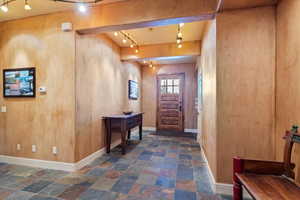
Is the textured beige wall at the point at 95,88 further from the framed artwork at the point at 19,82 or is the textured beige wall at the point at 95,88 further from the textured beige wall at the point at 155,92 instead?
the textured beige wall at the point at 155,92

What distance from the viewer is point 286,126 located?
1.65 metres

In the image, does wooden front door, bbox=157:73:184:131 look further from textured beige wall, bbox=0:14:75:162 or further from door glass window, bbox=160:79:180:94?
textured beige wall, bbox=0:14:75:162

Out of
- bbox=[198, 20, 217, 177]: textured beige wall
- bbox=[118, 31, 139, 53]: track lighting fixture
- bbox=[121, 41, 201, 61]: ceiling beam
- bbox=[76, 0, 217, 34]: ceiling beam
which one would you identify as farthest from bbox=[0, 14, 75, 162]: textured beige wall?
bbox=[198, 20, 217, 177]: textured beige wall

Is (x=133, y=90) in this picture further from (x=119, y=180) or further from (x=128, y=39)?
(x=119, y=180)

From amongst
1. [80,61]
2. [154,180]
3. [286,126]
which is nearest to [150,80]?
[80,61]

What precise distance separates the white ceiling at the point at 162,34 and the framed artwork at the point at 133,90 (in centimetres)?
148

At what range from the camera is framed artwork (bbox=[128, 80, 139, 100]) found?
5.11 metres

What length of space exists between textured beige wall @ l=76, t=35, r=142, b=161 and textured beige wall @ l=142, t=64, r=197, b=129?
2.09 meters

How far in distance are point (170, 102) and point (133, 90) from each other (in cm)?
177

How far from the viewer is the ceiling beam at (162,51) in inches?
156

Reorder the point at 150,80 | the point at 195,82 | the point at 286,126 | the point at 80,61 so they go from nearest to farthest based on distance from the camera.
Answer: the point at 286,126 → the point at 80,61 → the point at 195,82 → the point at 150,80

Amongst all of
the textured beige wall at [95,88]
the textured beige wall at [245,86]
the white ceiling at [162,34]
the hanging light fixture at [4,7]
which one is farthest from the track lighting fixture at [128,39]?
the textured beige wall at [245,86]

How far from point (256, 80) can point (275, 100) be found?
345mm

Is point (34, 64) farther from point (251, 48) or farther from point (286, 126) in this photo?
point (286, 126)
